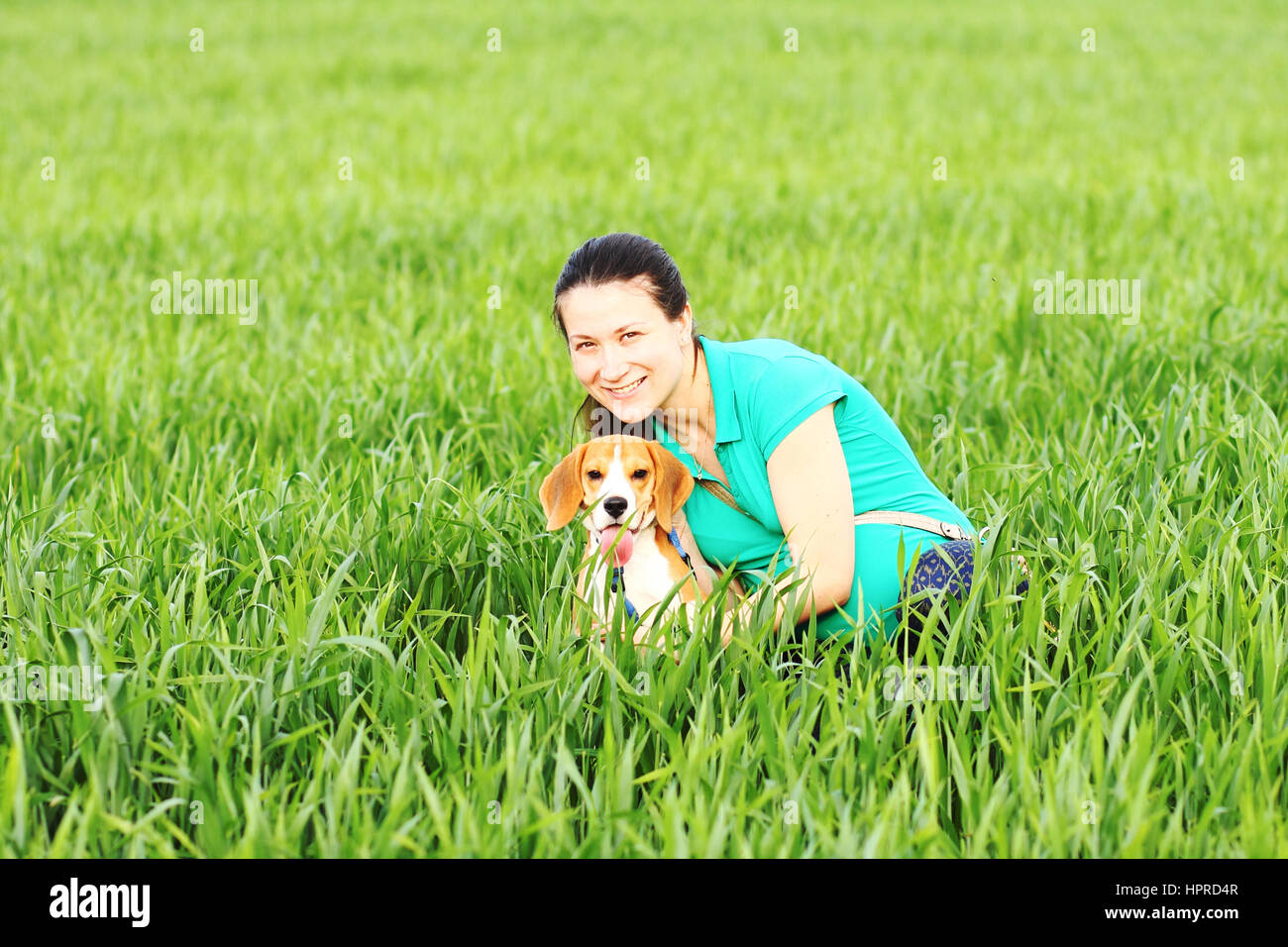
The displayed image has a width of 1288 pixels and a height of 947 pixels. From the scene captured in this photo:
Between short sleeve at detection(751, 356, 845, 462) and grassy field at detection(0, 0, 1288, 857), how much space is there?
1.40 ft

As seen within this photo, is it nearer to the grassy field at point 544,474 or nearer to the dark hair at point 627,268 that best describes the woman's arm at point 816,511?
the grassy field at point 544,474

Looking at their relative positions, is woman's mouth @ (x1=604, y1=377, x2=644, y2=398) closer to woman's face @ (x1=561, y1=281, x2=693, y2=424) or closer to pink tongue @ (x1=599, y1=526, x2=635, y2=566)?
woman's face @ (x1=561, y1=281, x2=693, y2=424)

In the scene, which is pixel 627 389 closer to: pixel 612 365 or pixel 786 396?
pixel 612 365

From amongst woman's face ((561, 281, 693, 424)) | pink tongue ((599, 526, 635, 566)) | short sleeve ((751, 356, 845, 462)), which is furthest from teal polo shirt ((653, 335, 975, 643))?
pink tongue ((599, 526, 635, 566))

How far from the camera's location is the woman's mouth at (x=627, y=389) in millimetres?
2311

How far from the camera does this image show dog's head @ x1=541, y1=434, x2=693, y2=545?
2.24 meters

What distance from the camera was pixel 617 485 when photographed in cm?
224

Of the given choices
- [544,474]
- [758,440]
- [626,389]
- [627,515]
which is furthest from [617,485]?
[544,474]

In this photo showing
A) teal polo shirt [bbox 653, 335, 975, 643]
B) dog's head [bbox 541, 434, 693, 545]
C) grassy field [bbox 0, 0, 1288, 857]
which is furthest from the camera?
teal polo shirt [bbox 653, 335, 975, 643]

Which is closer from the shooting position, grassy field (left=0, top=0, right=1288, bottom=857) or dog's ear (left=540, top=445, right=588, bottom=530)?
grassy field (left=0, top=0, right=1288, bottom=857)

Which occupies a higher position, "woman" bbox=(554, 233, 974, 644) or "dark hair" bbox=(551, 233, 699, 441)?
"dark hair" bbox=(551, 233, 699, 441)

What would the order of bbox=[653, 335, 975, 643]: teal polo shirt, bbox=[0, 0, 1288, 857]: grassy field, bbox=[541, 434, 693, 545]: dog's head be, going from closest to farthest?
bbox=[0, 0, 1288, 857]: grassy field
bbox=[541, 434, 693, 545]: dog's head
bbox=[653, 335, 975, 643]: teal polo shirt

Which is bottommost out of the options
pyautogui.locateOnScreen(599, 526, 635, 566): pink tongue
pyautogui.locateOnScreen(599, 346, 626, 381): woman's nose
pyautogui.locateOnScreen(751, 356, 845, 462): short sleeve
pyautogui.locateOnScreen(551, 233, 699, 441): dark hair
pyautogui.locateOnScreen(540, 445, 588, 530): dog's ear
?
pyautogui.locateOnScreen(599, 526, 635, 566): pink tongue
